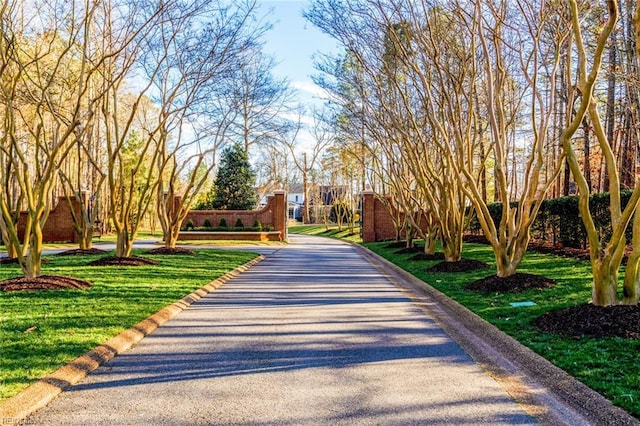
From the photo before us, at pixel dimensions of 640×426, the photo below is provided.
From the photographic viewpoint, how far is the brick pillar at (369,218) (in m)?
36.5

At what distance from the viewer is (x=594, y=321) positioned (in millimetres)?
6484

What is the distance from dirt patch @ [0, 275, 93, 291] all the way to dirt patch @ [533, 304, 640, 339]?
25.9ft

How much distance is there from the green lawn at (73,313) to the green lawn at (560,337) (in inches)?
187

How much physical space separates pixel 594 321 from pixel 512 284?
12.1 ft

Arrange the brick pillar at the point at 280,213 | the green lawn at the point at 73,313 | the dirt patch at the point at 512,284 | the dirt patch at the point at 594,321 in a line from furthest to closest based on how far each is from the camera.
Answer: the brick pillar at the point at 280,213
the dirt patch at the point at 512,284
the dirt patch at the point at 594,321
the green lawn at the point at 73,313

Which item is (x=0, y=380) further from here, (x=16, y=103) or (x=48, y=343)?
(x=16, y=103)

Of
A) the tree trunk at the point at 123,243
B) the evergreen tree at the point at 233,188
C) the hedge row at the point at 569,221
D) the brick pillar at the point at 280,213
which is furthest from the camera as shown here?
the evergreen tree at the point at 233,188

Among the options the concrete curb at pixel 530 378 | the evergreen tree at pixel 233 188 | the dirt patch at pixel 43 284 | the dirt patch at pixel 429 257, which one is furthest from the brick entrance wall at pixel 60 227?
the concrete curb at pixel 530 378

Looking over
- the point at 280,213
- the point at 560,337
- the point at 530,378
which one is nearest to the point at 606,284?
the point at 560,337

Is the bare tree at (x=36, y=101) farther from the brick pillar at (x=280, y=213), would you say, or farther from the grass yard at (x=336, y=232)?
the grass yard at (x=336, y=232)

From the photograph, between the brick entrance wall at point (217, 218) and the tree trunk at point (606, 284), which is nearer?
the tree trunk at point (606, 284)

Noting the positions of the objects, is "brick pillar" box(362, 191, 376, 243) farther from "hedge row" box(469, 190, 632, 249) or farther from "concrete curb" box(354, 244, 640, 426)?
"concrete curb" box(354, 244, 640, 426)

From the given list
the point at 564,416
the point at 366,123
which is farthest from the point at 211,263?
the point at 564,416

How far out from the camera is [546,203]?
18.8 meters
